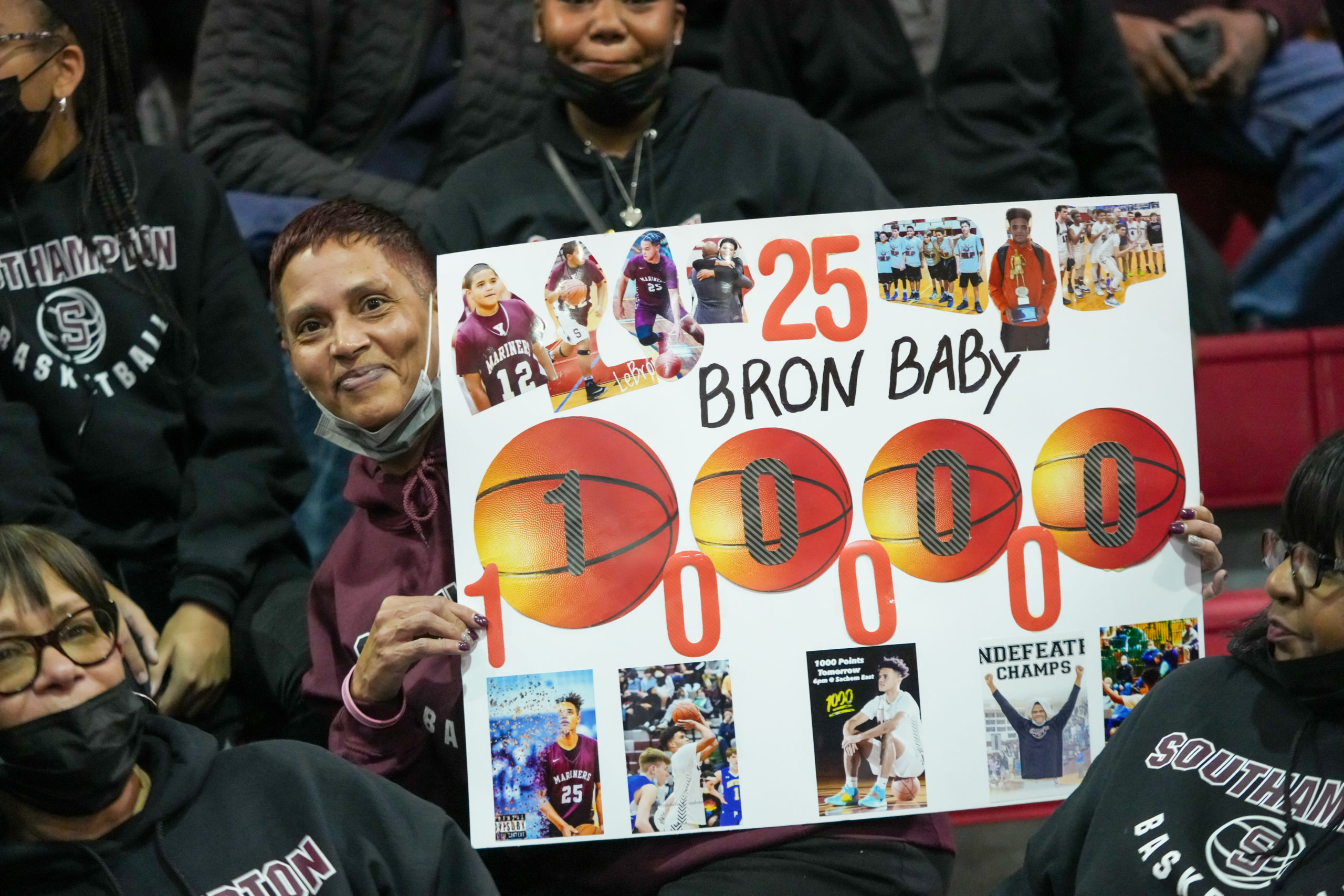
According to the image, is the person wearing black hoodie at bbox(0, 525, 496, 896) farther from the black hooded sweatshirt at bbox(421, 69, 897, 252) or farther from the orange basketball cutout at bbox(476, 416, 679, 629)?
the black hooded sweatshirt at bbox(421, 69, 897, 252)

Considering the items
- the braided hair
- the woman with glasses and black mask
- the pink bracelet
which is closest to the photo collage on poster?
the pink bracelet

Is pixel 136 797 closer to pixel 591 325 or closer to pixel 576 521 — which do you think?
pixel 576 521

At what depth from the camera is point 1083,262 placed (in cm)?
182

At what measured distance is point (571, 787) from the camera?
68.2 inches

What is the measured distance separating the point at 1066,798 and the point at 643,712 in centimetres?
51

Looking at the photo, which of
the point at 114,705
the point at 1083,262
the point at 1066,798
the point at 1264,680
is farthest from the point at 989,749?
the point at 114,705

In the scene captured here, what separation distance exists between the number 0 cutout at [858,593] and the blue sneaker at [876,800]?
18cm

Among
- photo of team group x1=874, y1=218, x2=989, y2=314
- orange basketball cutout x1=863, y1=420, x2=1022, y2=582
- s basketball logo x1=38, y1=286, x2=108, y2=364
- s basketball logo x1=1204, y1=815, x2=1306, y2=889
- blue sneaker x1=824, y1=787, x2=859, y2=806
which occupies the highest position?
s basketball logo x1=38, y1=286, x2=108, y2=364

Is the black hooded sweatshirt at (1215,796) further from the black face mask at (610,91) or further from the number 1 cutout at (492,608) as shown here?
the black face mask at (610,91)

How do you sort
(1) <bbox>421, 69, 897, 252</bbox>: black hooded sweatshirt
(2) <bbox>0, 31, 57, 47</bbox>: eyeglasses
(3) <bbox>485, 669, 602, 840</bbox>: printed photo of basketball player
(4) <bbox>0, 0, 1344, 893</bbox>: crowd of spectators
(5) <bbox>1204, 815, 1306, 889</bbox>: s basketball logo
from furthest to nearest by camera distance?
(1) <bbox>421, 69, 897, 252</bbox>: black hooded sweatshirt → (2) <bbox>0, 31, 57, 47</bbox>: eyeglasses → (3) <bbox>485, 669, 602, 840</bbox>: printed photo of basketball player → (4) <bbox>0, 0, 1344, 893</bbox>: crowd of spectators → (5) <bbox>1204, 815, 1306, 889</bbox>: s basketball logo

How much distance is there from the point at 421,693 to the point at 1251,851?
1.00m

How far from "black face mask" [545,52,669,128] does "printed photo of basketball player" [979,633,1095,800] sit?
1044mm

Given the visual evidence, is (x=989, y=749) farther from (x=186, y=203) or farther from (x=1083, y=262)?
(x=186, y=203)

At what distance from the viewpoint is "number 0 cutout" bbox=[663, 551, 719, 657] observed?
1.76m
